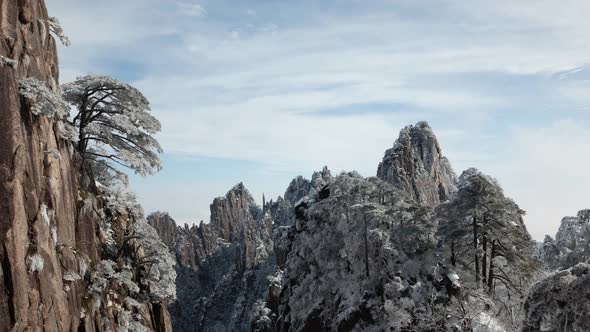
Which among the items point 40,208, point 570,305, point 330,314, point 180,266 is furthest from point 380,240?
point 180,266

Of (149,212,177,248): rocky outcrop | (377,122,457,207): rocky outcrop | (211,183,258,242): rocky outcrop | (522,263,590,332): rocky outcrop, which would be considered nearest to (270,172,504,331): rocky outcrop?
(522,263,590,332): rocky outcrop

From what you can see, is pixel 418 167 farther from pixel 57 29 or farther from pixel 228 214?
pixel 228 214

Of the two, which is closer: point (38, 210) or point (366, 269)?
point (38, 210)

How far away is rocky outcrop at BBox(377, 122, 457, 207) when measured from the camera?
83.7m

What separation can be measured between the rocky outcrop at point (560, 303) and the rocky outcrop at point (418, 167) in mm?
58191

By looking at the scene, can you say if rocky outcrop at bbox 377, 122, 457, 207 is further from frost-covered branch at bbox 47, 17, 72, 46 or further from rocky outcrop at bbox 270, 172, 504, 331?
frost-covered branch at bbox 47, 17, 72, 46

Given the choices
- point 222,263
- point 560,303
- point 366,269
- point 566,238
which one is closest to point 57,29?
point 560,303

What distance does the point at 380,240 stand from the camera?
44125 millimetres

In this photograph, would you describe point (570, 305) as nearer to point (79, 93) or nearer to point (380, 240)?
point (79, 93)

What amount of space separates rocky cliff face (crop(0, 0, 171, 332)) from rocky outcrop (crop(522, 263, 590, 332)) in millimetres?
16877

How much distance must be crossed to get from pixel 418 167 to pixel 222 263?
90.3 meters

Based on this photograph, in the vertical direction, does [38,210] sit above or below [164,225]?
below

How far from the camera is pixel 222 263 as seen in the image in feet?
527

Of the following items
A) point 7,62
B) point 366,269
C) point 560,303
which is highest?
point 7,62
